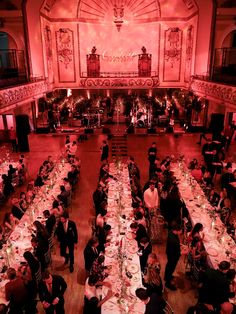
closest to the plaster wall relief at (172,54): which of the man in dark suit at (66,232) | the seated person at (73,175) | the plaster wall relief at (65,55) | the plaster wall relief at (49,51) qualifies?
the plaster wall relief at (65,55)

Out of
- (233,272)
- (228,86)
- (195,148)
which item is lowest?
(195,148)

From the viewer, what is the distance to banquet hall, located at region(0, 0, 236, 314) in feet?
19.5

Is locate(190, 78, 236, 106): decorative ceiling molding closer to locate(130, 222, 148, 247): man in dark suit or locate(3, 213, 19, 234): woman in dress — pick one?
locate(130, 222, 148, 247): man in dark suit

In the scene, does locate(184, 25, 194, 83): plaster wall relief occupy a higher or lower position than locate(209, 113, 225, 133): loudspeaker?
higher

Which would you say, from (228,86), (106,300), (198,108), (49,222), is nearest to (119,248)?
(106,300)

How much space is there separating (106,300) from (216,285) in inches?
74.6

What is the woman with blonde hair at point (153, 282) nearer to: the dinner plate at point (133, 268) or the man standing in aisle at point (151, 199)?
the dinner plate at point (133, 268)

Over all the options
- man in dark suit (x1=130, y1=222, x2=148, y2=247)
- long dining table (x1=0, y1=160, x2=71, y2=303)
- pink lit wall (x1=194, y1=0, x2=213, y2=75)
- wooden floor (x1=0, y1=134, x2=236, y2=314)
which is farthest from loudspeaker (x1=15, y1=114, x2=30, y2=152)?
man in dark suit (x1=130, y1=222, x2=148, y2=247)

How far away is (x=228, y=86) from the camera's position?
40.3 ft

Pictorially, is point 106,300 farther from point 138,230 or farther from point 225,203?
point 225,203

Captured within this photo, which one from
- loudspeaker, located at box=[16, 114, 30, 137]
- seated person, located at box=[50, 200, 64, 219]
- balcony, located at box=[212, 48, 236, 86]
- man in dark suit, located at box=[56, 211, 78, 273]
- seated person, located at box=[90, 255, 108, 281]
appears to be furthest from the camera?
loudspeaker, located at box=[16, 114, 30, 137]

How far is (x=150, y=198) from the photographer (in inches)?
339

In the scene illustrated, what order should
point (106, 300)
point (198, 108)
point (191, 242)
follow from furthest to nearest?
1. point (198, 108)
2. point (191, 242)
3. point (106, 300)

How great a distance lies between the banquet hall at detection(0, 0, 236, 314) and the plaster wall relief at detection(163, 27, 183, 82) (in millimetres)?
69
